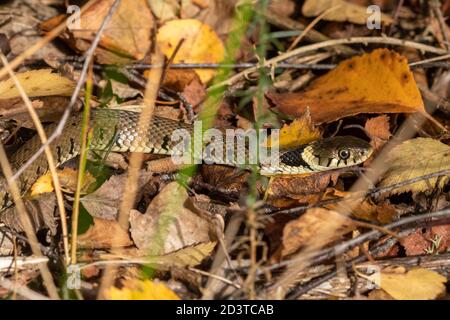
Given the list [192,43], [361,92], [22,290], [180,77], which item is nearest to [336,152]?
[361,92]

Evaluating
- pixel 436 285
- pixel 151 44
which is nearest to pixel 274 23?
pixel 151 44

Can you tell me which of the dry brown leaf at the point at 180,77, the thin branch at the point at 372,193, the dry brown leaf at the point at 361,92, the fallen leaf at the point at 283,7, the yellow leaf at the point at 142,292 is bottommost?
the yellow leaf at the point at 142,292

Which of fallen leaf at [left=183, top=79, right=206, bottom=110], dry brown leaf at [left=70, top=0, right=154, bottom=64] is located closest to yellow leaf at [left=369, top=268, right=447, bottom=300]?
fallen leaf at [left=183, top=79, right=206, bottom=110]

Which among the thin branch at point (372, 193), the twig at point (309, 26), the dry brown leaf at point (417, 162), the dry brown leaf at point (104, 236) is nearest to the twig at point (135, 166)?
the dry brown leaf at point (104, 236)

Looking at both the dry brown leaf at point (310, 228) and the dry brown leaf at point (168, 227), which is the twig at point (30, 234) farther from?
the dry brown leaf at point (310, 228)

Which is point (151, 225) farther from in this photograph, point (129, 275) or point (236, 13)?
point (236, 13)

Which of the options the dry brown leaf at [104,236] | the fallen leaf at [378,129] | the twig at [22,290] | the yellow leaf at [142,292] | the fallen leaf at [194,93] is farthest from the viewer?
the fallen leaf at [194,93]
